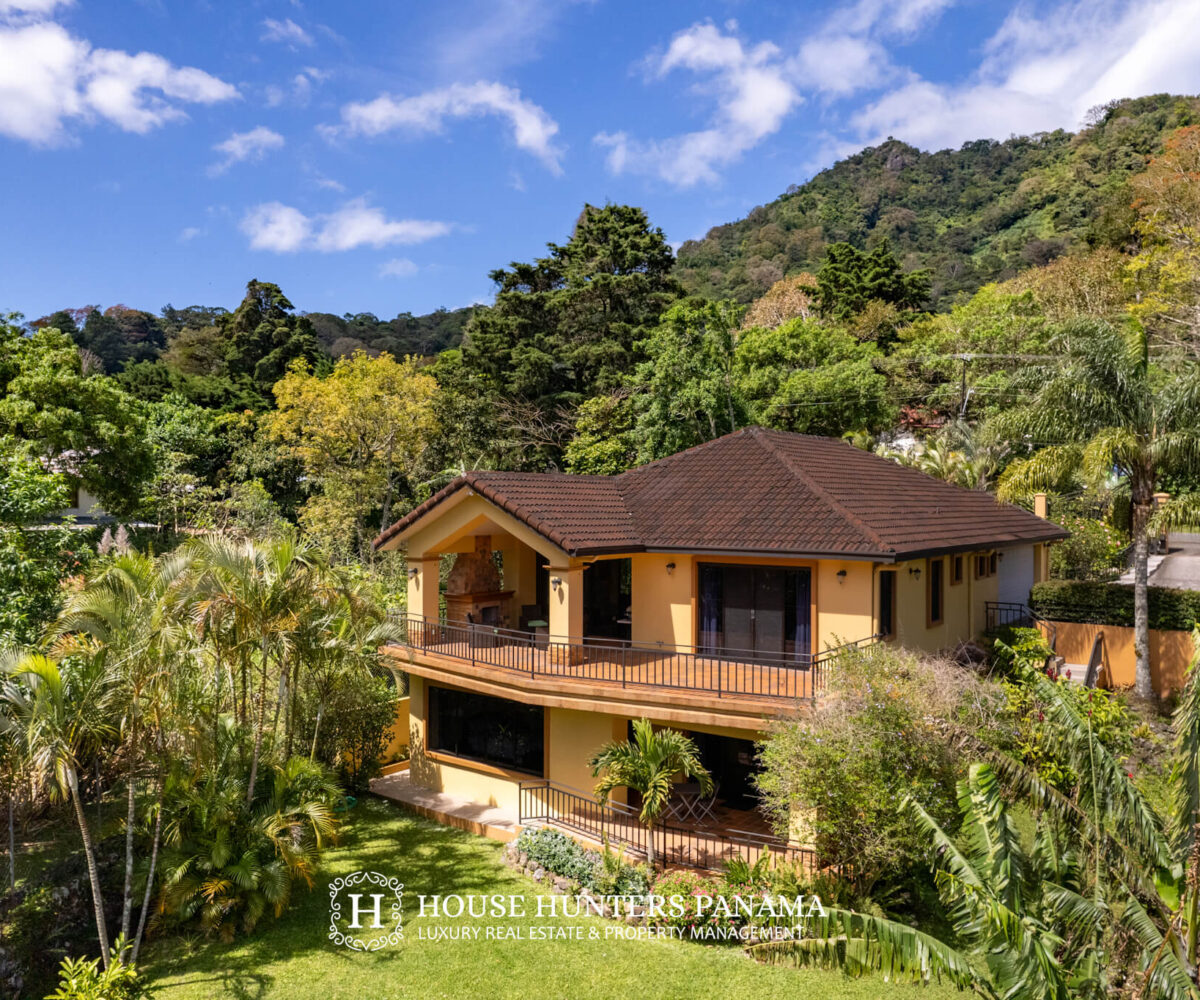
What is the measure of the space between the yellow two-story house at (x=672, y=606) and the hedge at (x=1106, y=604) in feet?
7.11

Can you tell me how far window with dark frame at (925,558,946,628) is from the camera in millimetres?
18469

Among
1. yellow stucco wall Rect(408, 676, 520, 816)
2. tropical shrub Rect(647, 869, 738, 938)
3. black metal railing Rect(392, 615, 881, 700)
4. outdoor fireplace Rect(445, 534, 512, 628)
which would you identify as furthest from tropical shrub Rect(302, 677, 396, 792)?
tropical shrub Rect(647, 869, 738, 938)

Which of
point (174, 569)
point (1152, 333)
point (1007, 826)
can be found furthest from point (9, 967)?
point (1152, 333)

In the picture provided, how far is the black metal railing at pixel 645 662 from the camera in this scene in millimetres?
14891

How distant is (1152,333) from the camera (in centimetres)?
3603

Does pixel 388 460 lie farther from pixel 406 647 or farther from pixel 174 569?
pixel 174 569

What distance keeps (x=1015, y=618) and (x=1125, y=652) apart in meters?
Answer: 2.94

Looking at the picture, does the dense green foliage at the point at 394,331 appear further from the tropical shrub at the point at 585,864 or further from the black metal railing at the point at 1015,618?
the tropical shrub at the point at 585,864

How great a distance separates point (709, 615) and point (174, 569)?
10.6 m

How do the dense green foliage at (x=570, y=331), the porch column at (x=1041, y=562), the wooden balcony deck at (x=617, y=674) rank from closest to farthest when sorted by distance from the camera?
1. the wooden balcony deck at (x=617, y=674)
2. the porch column at (x=1041, y=562)
3. the dense green foliage at (x=570, y=331)

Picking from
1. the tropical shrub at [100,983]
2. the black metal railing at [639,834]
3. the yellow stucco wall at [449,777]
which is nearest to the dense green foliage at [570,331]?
the yellow stucco wall at [449,777]

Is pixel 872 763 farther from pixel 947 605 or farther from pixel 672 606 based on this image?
pixel 947 605

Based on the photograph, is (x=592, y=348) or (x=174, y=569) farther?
(x=592, y=348)

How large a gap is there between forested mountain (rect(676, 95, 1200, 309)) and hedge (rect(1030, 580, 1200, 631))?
28.7 m
